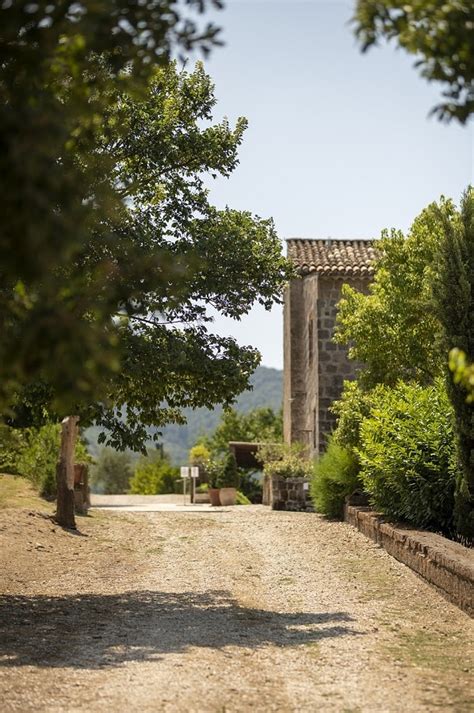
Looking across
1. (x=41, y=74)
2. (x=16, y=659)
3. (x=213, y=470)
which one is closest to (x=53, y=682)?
(x=16, y=659)

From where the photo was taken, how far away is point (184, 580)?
45.4ft

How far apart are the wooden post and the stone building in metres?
10.4

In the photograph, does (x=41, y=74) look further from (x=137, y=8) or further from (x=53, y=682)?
(x=53, y=682)

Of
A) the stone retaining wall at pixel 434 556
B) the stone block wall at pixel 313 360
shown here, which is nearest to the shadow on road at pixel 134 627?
the stone retaining wall at pixel 434 556

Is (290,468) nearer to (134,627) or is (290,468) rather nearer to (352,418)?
(352,418)

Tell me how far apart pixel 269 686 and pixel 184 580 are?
643cm

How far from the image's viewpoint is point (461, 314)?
1578cm

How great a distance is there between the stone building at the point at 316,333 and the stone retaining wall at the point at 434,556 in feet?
40.3

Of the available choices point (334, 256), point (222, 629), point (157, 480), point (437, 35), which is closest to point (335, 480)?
point (334, 256)

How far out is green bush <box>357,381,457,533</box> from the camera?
16.7 m

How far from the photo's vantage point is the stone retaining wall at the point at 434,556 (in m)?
11.5

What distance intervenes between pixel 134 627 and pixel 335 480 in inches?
513

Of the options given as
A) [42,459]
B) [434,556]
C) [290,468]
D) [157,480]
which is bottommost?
[434,556]

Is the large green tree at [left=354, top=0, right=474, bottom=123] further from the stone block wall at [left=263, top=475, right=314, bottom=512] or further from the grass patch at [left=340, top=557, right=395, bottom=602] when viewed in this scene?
the stone block wall at [left=263, top=475, right=314, bottom=512]
